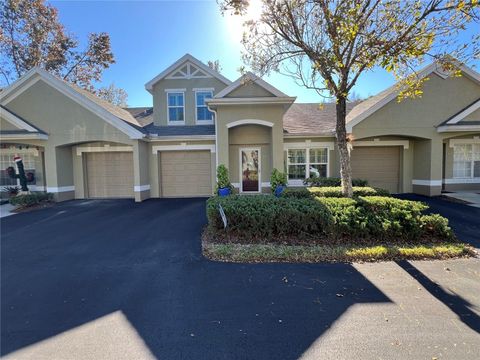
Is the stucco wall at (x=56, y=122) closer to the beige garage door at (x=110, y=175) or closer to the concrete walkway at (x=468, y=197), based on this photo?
the beige garage door at (x=110, y=175)

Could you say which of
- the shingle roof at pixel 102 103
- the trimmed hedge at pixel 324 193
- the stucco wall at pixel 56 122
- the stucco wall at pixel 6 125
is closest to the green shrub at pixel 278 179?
the trimmed hedge at pixel 324 193

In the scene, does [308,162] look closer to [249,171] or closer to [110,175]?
[249,171]

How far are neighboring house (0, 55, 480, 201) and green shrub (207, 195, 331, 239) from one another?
17.4ft

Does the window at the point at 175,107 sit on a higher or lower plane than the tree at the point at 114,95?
lower

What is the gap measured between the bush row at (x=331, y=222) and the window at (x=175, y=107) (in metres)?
9.88

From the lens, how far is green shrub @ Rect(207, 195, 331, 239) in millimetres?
6066

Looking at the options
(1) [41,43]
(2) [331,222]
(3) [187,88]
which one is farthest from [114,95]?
(2) [331,222]

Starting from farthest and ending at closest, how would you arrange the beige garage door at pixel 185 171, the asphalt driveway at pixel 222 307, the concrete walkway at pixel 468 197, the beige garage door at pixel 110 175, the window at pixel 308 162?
the beige garage door at pixel 110 175 < the beige garage door at pixel 185 171 < the window at pixel 308 162 < the concrete walkway at pixel 468 197 < the asphalt driveway at pixel 222 307

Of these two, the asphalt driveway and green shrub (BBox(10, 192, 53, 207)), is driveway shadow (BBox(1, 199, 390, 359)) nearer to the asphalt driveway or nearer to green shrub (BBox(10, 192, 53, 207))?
the asphalt driveway

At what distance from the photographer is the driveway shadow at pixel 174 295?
2.96 metres

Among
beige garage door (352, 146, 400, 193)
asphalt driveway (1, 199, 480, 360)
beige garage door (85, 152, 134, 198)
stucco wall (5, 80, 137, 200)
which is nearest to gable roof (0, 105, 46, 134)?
stucco wall (5, 80, 137, 200)

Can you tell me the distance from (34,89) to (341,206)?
1468 centimetres

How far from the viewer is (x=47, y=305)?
12.1ft

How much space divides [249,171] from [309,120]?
509 cm
